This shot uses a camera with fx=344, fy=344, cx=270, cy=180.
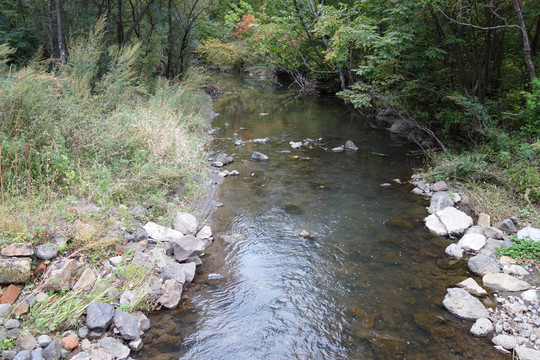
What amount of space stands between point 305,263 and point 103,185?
3.25 m

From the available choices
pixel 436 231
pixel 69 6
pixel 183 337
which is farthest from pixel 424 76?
pixel 69 6

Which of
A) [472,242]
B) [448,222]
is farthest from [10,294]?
[448,222]

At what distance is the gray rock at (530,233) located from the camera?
533 centimetres

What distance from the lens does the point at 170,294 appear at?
428cm

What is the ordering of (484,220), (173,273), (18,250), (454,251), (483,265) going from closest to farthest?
(18,250) → (173,273) → (483,265) → (454,251) → (484,220)

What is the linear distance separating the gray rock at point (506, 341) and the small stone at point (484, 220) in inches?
103

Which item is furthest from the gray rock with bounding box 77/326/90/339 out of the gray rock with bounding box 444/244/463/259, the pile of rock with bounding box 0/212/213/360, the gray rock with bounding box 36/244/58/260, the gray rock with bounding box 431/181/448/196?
the gray rock with bounding box 431/181/448/196

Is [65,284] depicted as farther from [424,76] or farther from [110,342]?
[424,76]

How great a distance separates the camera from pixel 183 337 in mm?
3836

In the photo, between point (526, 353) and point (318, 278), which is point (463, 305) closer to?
point (526, 353)

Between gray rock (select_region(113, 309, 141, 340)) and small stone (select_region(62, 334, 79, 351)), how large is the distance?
0.39 m

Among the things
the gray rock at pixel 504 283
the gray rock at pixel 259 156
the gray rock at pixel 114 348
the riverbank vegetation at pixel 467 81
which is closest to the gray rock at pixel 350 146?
the riverbank vegetation at pixel 467 81

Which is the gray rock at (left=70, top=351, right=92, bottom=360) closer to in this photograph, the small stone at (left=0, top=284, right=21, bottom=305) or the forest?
the small stone at (left=0, top=284, right=21, bottom=305)

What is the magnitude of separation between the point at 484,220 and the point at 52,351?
655 cm
